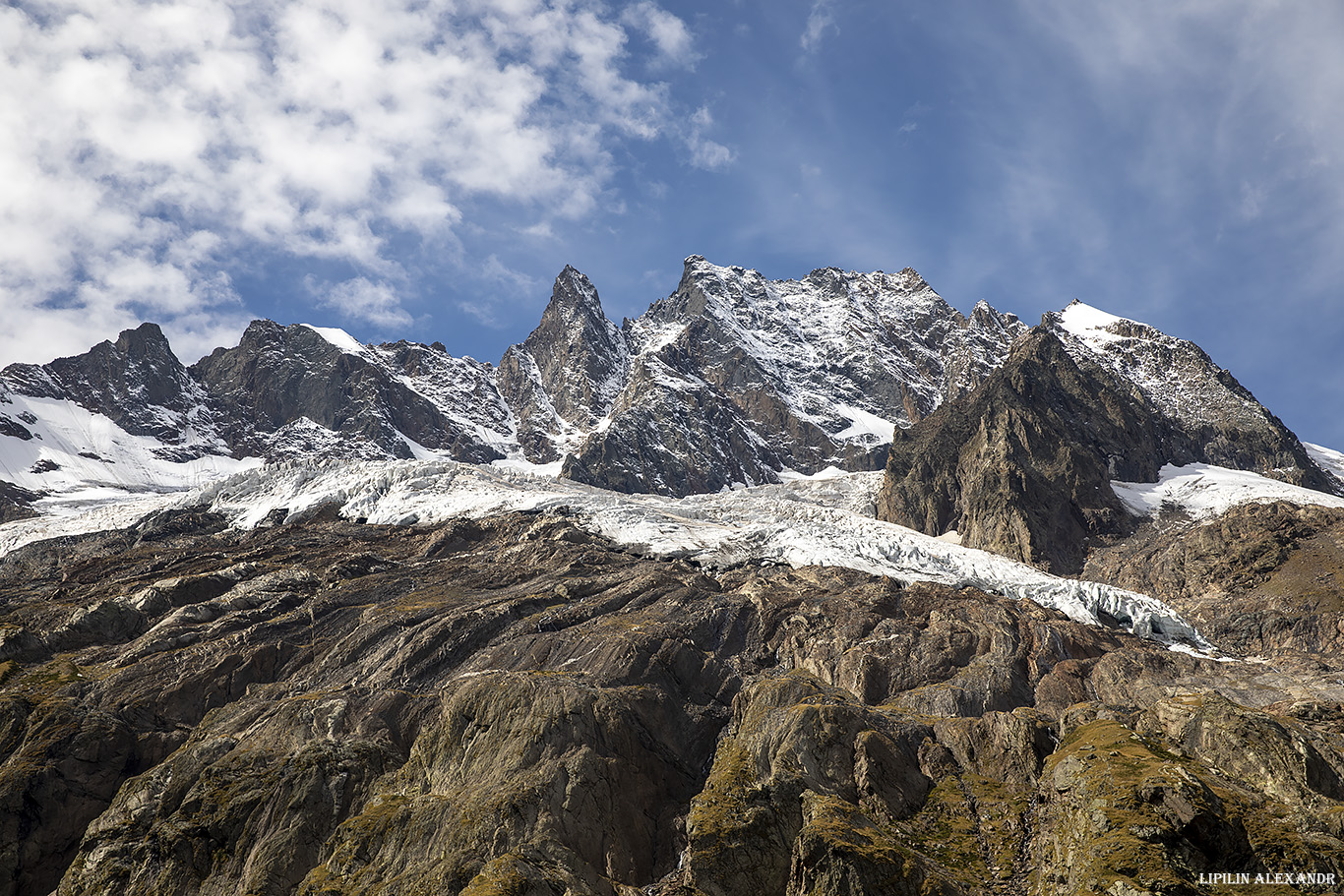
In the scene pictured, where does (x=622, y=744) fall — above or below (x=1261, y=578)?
below

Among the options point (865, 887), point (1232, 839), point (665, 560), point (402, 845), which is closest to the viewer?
point (1232, 839)

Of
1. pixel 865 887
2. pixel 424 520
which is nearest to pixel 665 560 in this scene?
pixel 424 520

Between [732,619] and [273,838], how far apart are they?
215 ft

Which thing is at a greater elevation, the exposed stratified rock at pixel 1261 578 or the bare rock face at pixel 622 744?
the exposed stratified rock at pixel 1261 578

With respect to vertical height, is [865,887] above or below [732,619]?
below

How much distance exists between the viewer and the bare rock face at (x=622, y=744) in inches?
2434

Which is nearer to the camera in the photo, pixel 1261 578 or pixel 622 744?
pixel 622 744

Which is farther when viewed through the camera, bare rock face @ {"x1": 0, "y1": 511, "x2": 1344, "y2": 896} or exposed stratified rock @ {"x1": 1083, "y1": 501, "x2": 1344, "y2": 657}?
exposed stratified rock @ {"x1": 1083, "y1": 501, "x2": 1344, "y2": 657}

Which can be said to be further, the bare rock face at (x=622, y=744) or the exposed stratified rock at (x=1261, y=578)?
the exposed stratified rock at (x=1261, y=578)

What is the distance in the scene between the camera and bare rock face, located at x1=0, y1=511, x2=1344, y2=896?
6181 cm

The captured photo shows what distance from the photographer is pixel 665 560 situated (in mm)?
166250

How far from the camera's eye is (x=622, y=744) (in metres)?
84.2

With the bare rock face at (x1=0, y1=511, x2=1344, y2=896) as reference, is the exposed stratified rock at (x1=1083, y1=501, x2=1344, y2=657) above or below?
above

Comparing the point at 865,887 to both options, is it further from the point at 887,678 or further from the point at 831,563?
the point at 831,563
